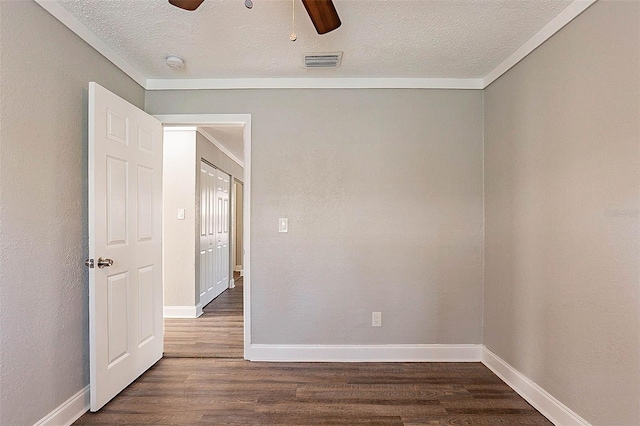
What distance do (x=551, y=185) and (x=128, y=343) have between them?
3008mm

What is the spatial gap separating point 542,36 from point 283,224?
2.23 meters

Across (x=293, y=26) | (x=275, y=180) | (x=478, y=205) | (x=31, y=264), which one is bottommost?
(x=31, y=264)

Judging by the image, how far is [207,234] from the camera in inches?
196

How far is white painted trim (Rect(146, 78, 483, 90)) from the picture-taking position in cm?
294

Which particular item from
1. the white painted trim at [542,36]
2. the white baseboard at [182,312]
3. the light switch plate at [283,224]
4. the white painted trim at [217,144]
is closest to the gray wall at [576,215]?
the white painted trim at [542,36]

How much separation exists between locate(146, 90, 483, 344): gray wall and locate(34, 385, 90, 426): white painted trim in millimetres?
1233

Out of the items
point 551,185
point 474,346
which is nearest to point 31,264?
point 551,185

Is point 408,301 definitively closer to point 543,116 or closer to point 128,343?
point 543,116

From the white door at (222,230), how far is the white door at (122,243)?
2.61m

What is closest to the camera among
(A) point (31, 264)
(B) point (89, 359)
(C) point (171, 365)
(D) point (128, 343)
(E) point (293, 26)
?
(A) point (31, 264)

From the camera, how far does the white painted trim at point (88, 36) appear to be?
1.93 metres

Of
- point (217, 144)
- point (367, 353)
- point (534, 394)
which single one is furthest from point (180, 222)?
point (534, 394)

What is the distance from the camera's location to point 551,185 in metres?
2.13

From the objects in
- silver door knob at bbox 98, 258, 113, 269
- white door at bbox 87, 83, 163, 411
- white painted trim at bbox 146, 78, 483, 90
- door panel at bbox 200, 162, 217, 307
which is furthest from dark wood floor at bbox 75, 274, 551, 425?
white painted trim at bbox 146, 78, 483, 90
